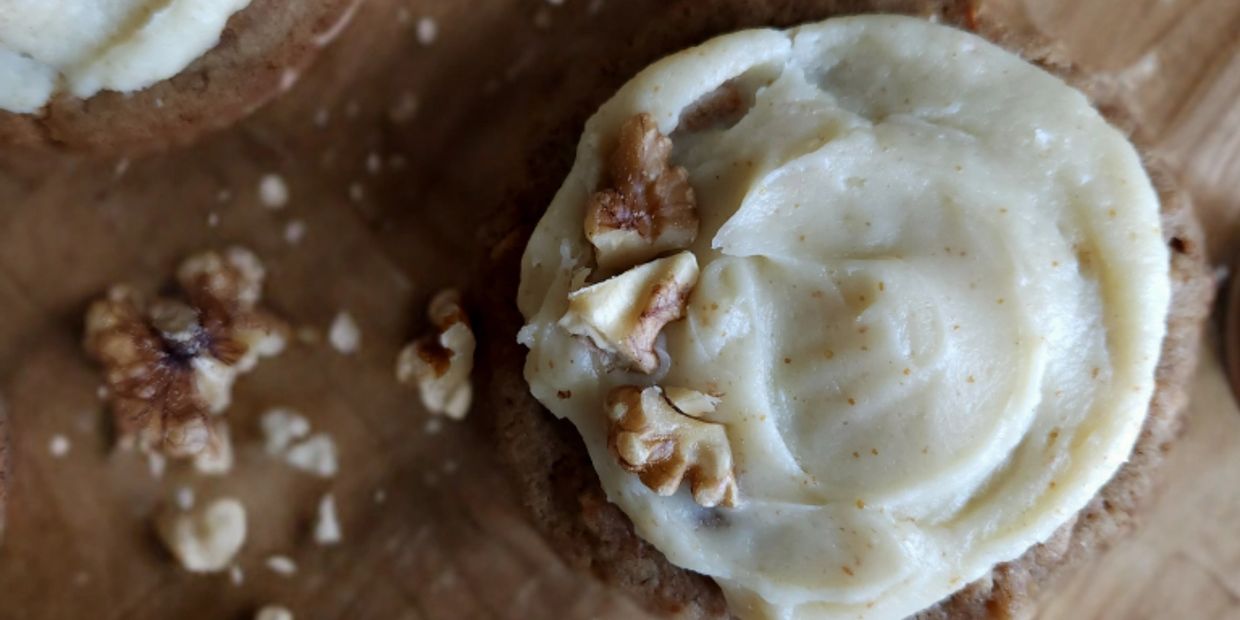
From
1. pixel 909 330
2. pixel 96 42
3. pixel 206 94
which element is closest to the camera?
pixel 909 330

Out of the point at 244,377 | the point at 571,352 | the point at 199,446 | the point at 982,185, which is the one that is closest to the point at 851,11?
the point at 982,185

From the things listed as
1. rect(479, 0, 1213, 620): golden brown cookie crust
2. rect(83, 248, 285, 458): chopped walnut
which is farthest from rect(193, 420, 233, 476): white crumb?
rect(479, 0, 1213, 620): golden brown cookie crust

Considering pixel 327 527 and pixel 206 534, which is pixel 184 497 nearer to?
pixel 206 534

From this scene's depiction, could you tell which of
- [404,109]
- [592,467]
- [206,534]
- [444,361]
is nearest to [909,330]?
[592,467]

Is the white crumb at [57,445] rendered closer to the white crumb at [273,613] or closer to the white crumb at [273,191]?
the white crumb at [273,613]

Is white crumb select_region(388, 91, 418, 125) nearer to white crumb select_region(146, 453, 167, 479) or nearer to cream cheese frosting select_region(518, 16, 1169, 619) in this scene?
cream cheese frosting select_region(518, 16, 1169, 619)

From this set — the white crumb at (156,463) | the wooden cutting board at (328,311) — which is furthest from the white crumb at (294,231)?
the white crumb at (156,463)

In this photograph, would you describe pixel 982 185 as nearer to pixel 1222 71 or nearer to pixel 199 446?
pixel 1222 71
